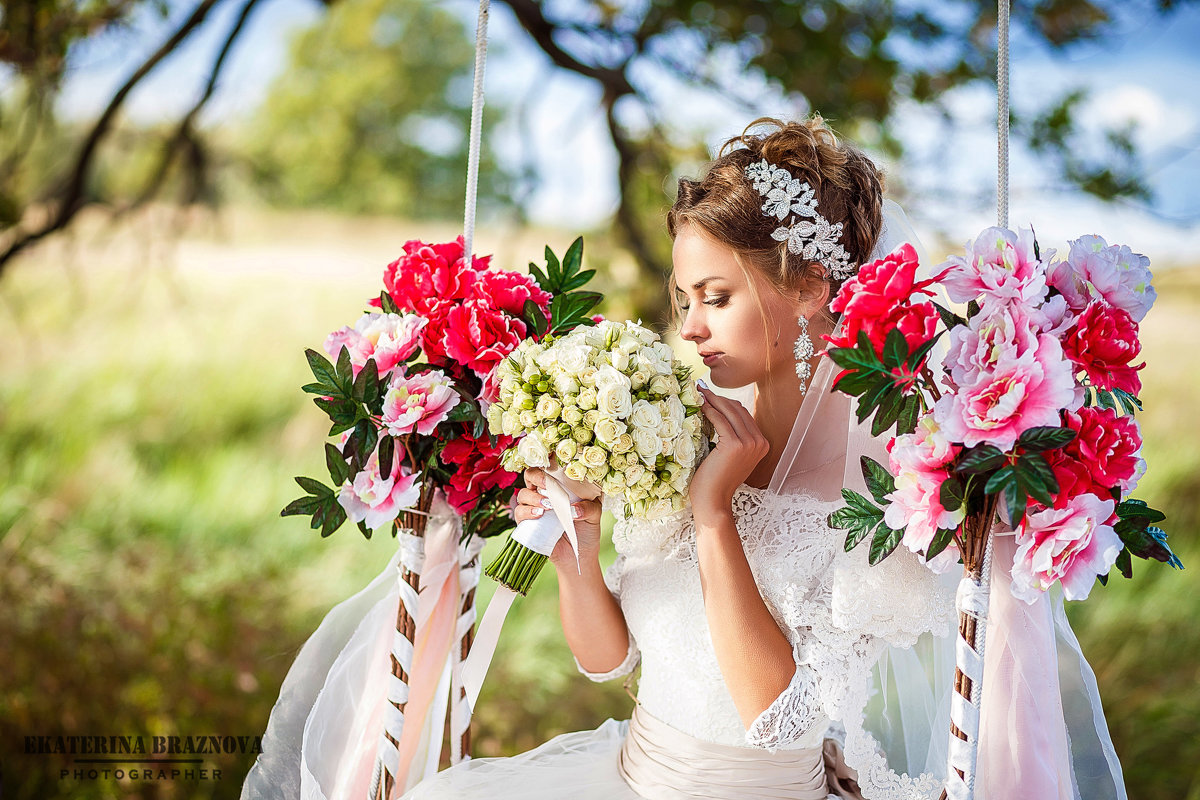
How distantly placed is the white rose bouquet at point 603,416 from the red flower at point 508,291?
7.5 inches

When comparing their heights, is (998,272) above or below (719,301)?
above

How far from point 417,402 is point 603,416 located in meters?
0.40

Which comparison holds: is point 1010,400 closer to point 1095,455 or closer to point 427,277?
point 1095,455

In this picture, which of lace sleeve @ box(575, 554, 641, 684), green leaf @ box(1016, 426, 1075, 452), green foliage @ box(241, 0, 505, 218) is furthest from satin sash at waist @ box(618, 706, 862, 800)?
green foliage @ box(241, 0, 505, 218)

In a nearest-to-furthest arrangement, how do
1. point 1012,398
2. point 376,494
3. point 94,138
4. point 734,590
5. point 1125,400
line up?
point 1012,398, point 1125,400, point 734,590, point 376,494, point 94,138

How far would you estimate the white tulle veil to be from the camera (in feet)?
4.83

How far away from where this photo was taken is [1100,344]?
1403 millimetres

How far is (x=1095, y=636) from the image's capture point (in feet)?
12.7

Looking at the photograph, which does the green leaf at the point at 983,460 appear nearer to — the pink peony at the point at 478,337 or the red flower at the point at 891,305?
the red flower at the point at 891,305

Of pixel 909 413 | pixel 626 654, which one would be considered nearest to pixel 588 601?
pixel 626 654

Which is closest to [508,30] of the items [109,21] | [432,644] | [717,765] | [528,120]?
[528,120]

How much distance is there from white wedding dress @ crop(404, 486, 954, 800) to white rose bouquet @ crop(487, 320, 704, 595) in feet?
0.83

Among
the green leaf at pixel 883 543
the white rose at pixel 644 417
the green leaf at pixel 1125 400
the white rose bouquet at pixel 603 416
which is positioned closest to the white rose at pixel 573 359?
the white rose bouquet at pixel 603 416

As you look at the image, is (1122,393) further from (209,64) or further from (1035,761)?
(209,64)
